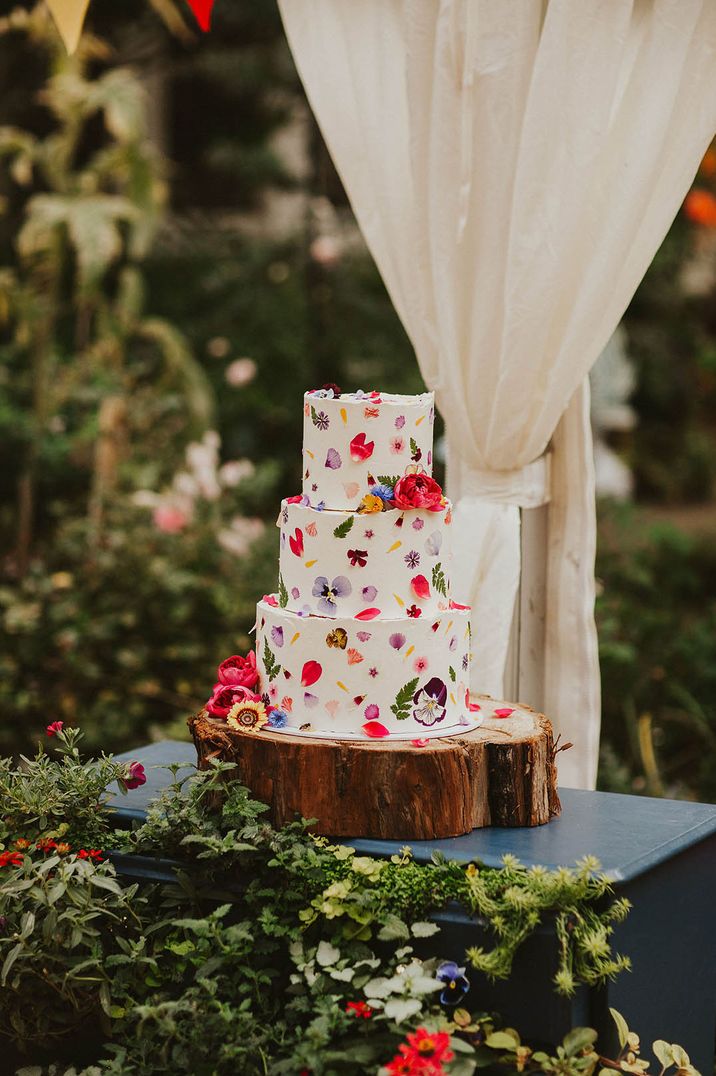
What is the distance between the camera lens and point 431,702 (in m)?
2.52

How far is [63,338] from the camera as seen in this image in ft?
23.1

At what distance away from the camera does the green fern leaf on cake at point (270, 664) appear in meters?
2.56

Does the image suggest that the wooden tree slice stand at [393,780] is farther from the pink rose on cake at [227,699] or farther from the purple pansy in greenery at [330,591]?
the purple pansy in greenery at [330,591]

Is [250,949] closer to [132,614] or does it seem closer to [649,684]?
[132,614]

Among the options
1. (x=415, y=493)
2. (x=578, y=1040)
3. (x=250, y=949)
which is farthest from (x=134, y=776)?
(x=578, y=1040)

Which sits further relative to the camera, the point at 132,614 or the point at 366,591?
the point at 132,614

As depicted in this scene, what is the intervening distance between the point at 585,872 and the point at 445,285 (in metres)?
1.36

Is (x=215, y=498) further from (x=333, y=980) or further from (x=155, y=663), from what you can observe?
(x=333, y=980)

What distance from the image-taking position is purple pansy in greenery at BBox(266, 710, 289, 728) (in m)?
2.51

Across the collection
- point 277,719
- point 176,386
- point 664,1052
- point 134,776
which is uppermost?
point 176,386

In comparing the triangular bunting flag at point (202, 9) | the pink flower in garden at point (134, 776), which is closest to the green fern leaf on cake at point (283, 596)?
the pink flower in garden at point (134, 776)

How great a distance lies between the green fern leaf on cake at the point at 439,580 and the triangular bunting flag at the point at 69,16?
4.42ft

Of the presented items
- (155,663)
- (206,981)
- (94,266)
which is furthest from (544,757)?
(94,266)

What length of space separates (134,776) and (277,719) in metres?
0.29
